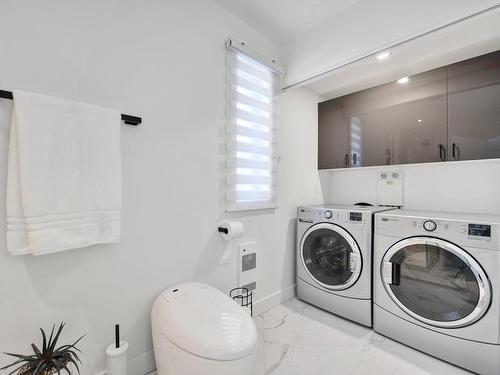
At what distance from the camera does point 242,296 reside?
6.09 feet

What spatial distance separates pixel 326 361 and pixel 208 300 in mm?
950

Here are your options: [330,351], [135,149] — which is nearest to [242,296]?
[330,351]

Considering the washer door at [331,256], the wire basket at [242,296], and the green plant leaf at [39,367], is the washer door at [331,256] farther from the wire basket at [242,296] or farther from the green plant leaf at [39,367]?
the green plant leaf at [39,367]

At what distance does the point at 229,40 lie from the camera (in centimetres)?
175

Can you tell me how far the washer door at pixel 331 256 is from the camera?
1.94 m

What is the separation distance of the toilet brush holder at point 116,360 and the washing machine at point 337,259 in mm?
1629

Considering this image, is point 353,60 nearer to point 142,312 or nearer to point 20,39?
point 20,39

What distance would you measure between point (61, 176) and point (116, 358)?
0.93 metres

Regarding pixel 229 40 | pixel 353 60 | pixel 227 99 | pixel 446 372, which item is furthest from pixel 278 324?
pixel 229 40

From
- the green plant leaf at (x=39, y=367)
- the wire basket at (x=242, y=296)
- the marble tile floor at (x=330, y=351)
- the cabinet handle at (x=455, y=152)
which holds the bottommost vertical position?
the marble tile floor at (x=330, y=351)

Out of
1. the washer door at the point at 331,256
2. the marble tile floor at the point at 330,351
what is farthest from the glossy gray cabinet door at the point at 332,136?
the marble tile floor at the point at 330,351

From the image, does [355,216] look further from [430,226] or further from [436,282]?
[436,282]

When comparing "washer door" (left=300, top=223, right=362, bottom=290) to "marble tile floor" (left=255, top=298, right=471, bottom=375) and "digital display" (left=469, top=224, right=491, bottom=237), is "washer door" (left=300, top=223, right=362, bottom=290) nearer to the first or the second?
"marble tile floor" (left=255, top=298, right=471, bottom=375)

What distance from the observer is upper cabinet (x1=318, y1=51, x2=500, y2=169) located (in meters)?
1.70
